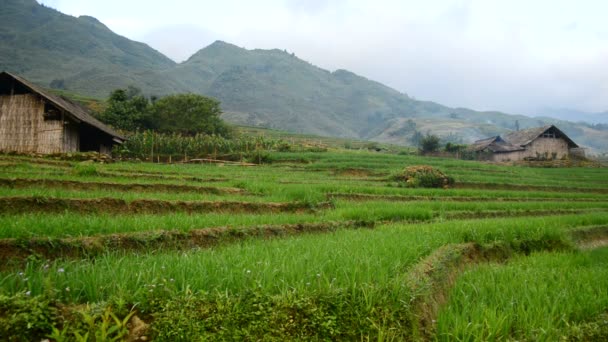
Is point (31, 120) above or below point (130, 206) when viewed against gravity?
above

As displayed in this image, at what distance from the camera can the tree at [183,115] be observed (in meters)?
42.9

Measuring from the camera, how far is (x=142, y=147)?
29953mm

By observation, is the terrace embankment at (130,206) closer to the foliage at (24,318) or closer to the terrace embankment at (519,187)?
the foliage at (24,318)

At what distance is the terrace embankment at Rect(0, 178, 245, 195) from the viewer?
31.4 feet

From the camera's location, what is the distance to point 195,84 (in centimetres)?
17500

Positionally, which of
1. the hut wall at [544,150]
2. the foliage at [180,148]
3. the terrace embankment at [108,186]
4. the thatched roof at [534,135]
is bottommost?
the terrace embankment at [108,186]

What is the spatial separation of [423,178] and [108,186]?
1648 cm

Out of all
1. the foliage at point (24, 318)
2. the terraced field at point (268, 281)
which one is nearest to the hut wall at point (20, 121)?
the terraced field at point (268, 281)

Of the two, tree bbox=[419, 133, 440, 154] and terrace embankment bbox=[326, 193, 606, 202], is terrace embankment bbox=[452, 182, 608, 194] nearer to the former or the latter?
terrace embankment bbox=[326, 193, 606, 202]

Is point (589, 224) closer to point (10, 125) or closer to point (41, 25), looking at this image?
point (10, 125)

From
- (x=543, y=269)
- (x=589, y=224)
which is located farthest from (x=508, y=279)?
(x=589, y=224)

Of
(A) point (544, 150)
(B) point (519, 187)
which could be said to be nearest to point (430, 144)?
(A) point (544, 150)

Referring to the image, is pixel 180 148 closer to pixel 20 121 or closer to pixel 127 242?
pixel 20 121

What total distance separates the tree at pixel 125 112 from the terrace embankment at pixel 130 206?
32062 mm
